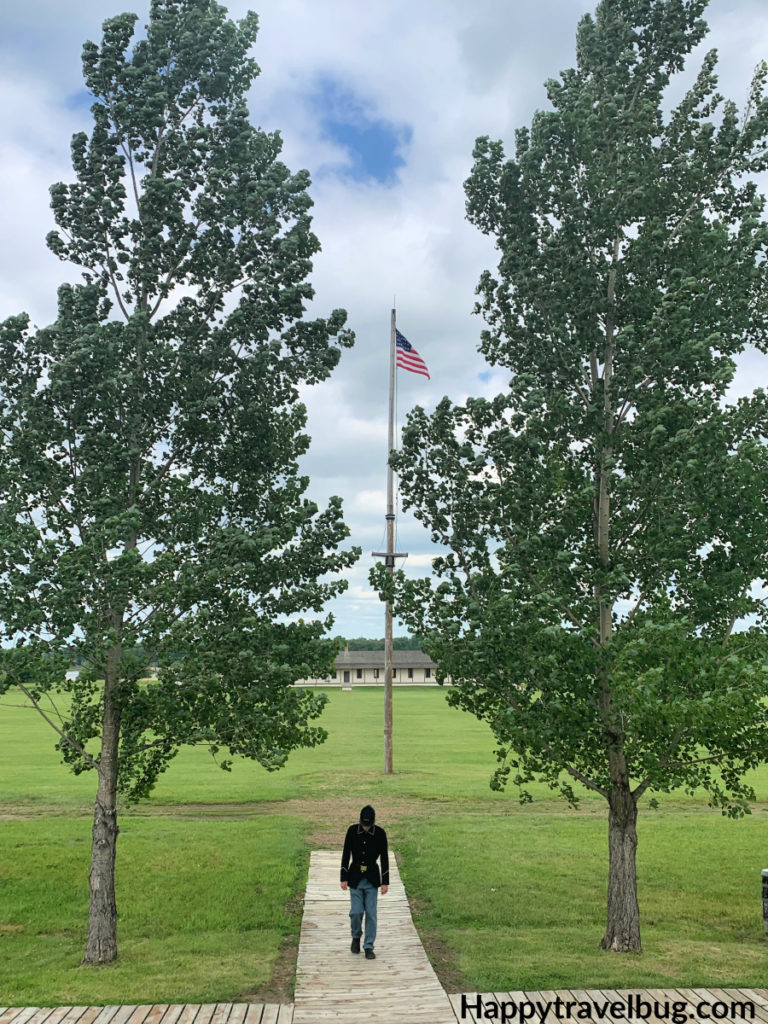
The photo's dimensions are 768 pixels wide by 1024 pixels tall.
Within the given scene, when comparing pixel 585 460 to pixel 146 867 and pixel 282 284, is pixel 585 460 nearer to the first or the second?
pixel 282 284

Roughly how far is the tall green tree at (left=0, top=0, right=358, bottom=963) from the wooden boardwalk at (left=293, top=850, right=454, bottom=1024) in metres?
2.74

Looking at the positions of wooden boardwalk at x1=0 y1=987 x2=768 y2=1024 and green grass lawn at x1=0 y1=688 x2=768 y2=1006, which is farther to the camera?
green grass lawn at x1=0 y1=688 x2=768 y2=1006

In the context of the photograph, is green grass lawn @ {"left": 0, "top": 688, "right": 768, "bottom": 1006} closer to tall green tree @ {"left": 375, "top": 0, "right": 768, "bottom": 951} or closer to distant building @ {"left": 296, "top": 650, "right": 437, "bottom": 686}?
tall green tree @ {"left": 375, "top": 0, "right": 768, "bottom": 951}

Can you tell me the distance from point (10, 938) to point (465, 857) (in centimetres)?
965

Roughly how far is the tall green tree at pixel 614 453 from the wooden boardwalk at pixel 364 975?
3091mm

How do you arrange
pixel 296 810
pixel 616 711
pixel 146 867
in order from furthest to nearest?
pixel 296 810 < pixel 146 867 < pixel 616 711

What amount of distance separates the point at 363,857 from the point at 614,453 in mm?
6998

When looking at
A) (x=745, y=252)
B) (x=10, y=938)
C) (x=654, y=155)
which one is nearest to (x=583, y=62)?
(x=654, y=155)

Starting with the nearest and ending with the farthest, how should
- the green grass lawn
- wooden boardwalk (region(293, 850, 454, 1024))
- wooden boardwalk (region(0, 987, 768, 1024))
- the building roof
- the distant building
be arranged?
wooden boardwalk (region(0, 987, 768, 1024))
wooden boardwalk (region(293, 850, 454, 1024))
the green grass lawn
the distant building
the building roof

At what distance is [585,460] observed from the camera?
13352mm

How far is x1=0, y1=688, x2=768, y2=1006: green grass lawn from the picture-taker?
1114cm

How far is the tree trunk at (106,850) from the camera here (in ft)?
39.3

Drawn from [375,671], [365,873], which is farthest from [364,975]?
[375,671]

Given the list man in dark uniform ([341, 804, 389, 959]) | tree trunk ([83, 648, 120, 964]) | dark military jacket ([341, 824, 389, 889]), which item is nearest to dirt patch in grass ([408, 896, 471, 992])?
man in dark uniform ([341, 804, 389, 959])
